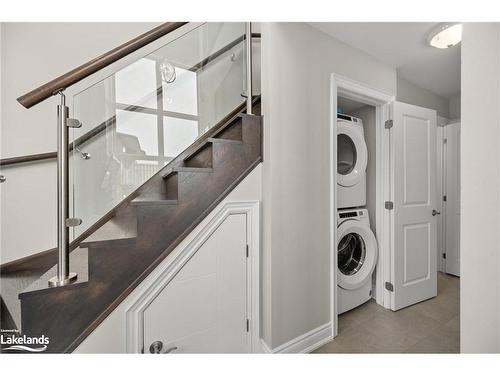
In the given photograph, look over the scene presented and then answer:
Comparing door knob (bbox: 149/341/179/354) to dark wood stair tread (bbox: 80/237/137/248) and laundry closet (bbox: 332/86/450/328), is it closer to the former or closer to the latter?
dark wood stair tread (bbox: 80/237/137/248)

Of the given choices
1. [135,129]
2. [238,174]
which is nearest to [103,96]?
[135,129]

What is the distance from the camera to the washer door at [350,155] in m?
1.86

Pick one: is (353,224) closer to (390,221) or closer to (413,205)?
(390,221)

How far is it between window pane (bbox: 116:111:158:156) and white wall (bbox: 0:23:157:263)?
2.32 feet

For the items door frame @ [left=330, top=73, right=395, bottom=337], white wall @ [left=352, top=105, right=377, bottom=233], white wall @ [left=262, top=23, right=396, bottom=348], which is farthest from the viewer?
white wall @ [left=352, top=105, right=377, bottom=233]

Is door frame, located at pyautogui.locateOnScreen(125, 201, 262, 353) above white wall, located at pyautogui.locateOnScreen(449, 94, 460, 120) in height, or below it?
below

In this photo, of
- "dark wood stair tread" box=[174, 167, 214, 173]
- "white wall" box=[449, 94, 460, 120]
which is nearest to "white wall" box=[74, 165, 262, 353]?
"dark wood stair tread" box=[174, 167, 214, 173]

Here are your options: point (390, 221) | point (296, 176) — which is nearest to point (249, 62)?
point (296, 176)

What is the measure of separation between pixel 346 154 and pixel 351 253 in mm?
977

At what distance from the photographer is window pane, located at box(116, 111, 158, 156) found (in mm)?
1162

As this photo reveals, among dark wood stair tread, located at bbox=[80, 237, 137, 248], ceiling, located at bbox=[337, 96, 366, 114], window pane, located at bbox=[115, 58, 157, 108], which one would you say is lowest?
dark wood stair tread, located at bbox=[80, 237, 137, 248]

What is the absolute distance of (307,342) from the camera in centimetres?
137

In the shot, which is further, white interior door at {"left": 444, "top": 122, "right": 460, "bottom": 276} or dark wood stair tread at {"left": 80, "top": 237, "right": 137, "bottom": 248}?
white interior door at {"left": 444, "top": 122, "right": 460, "bottom": 276}
